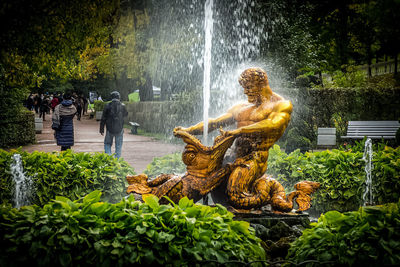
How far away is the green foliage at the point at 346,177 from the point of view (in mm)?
4754

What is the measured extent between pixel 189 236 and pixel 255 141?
1.43 metres

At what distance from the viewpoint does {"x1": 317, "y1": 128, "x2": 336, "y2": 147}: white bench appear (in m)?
12.4

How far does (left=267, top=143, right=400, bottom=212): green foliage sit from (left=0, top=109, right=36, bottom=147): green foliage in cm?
1085

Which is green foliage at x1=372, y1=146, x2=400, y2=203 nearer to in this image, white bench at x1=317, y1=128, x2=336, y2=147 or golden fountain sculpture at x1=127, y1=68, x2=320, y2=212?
golden fountain sculpture at x1=127, y1=68, x2=320, y2=212

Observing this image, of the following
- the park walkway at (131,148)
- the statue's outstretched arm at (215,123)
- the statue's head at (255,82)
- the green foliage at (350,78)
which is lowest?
the park walkway at (131,148)

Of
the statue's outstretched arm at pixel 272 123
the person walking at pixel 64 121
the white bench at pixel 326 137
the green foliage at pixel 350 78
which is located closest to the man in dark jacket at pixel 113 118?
the person walking at pixel 64 121

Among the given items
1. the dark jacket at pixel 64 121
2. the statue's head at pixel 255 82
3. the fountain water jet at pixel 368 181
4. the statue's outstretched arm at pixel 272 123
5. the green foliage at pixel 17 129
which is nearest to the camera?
the statue's outstretched arm at pixel 272 123

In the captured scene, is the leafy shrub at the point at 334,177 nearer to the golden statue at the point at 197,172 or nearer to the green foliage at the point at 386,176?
the green foliage at the point at 386,176

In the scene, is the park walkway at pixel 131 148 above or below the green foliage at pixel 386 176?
below

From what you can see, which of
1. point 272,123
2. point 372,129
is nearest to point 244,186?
point 272,123

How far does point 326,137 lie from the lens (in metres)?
12.4

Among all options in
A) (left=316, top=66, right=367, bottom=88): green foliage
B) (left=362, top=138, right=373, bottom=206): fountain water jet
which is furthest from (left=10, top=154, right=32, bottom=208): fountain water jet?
(left=316, top=66, right=367, bottom=88): green foliage

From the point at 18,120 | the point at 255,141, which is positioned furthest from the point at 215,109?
the point at 255,141

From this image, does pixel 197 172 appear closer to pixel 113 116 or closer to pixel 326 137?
pixel 113 116
